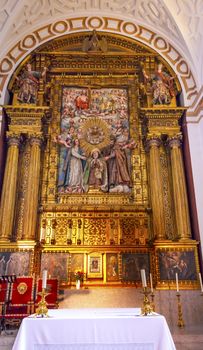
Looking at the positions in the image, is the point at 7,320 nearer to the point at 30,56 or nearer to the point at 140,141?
the point at 140,141

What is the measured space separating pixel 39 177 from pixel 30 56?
4.33m

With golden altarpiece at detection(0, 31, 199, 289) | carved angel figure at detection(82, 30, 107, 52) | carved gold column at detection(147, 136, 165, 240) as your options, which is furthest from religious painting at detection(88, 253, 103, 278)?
carved angel figure at detection(82, 30, 107, 52)

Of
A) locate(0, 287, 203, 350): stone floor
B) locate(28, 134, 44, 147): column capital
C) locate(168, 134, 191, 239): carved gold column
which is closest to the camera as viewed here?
locate(0, 287, 203, 350): stone floor

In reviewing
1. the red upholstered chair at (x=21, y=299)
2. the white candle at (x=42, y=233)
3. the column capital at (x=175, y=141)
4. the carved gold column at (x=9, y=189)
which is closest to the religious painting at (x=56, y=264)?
the white candle at (x=42, y=233)

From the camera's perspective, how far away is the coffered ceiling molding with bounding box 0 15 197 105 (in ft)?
35.9

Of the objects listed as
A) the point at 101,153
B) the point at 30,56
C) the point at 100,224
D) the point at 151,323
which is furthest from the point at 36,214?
the point at 151,323

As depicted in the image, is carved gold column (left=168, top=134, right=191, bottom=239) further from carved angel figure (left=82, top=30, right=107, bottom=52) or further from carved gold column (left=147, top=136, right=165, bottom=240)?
carved angel figure (left=82, top=30, right=107, bottom=52)

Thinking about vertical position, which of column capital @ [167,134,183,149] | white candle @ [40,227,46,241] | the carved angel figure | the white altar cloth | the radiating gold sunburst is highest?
the carved angel figure

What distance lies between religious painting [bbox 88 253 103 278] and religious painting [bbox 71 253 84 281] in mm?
211

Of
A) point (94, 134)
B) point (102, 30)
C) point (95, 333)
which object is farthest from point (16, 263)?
point (102, 30)

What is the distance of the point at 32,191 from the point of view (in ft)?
30.5

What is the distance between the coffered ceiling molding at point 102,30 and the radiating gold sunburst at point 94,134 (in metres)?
2.92

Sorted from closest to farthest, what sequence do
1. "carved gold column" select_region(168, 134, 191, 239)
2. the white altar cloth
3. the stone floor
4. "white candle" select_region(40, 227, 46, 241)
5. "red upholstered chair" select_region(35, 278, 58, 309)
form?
the white altar cloth < "red upholstered chair" select_region(35, 278, 58, 309) < the stone floor < "carved gold column" select_region(168, 134, 191, 239) < "white candle" select_region(40, 227, 46, 241)

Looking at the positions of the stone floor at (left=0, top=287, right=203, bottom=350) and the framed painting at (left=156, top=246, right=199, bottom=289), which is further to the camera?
the framed painting at (left=156, top=246, right=199, bottom=289)
